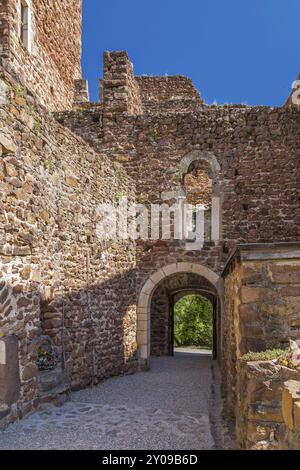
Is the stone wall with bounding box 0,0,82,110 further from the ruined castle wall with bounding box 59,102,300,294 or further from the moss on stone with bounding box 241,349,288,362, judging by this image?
the moss on stone with bounding box 241,349,288,362

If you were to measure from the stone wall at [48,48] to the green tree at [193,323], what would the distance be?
11473mm

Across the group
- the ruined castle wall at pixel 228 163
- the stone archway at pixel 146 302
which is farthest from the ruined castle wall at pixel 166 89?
the stone archway at pixel 146 302

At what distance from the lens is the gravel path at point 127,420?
15.3 feet

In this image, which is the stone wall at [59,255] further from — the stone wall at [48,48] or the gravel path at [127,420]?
the stone wall at [48,48]

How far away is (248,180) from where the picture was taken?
32.4 ft

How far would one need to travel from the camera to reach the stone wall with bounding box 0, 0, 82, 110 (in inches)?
341

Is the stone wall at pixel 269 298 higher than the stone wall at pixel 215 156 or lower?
lower

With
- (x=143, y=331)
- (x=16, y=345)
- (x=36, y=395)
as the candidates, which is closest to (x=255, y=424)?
(x=16, y=345)

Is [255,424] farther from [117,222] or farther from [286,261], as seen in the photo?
[117,222]

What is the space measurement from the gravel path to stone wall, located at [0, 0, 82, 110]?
579 centimetres

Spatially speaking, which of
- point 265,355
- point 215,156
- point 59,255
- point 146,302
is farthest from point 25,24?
point 265,355

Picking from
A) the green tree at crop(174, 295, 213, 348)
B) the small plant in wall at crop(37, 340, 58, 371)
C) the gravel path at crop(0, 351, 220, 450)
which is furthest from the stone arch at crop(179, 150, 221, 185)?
the green tree at crop(174, 295, 213, 348)

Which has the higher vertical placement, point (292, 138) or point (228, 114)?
point (228, 114)

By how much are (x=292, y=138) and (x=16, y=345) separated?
25.0 ft
